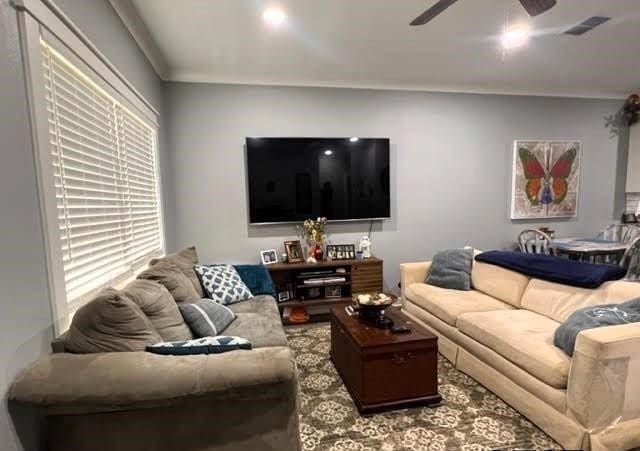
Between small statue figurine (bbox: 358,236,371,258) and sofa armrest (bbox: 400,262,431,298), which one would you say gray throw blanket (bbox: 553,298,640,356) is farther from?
small statue figurine (bbox: 358,236,371,258)

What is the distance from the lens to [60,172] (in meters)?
1.64

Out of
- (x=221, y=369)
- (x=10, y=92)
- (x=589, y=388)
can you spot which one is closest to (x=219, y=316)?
(x=221, y=369)

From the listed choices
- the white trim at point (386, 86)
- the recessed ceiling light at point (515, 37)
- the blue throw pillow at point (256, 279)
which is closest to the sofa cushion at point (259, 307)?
the blue throw pillow at point (256, 279)

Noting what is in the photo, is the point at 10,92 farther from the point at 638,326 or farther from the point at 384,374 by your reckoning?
the point at 638,326

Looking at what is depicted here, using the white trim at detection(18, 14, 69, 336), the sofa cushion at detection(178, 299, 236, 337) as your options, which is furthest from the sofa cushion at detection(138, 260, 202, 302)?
the white trim at detection(18, 14, 69, 336)

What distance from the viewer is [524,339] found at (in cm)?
205

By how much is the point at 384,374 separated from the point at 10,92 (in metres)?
2.24

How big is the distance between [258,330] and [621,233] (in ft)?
15.1

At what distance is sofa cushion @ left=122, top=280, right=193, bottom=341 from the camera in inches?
68.7

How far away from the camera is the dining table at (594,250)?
3.65 metres

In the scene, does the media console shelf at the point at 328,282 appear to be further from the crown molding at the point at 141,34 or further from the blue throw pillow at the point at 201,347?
the crown molding at the point at 141,34

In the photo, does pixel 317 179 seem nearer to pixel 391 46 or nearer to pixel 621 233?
pixel 391 46

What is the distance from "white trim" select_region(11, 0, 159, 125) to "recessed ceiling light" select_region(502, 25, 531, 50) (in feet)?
10.1

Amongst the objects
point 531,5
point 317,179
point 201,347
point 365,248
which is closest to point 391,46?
point 531,5
